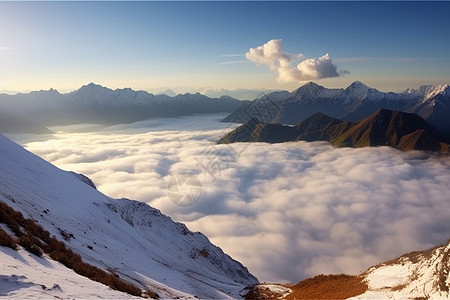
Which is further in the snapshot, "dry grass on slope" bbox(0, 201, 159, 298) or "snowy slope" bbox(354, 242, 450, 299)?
"snowy slope" bbox(354, 242, 450, 299)

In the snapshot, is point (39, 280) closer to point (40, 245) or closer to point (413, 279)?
point (40, 245)

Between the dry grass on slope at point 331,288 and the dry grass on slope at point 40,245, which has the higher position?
the dry grass on slope at point 40,245

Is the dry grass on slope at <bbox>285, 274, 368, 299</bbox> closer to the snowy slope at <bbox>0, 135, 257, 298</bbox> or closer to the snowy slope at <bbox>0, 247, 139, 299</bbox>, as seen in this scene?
the snowy slope at <bbox>0, 135, 257, 298</bbox>

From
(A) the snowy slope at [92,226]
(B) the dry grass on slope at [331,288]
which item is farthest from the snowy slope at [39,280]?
(B) the dry grass on slope at [331,288]

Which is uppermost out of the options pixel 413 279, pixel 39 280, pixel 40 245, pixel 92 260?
pixel 39 280

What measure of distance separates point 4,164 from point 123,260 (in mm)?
27211

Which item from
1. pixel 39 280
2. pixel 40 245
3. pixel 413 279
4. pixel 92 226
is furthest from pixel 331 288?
pixel 39 280

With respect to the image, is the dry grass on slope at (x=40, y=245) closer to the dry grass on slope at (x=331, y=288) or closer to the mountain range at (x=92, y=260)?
the mountain range at (x=92, y=260)

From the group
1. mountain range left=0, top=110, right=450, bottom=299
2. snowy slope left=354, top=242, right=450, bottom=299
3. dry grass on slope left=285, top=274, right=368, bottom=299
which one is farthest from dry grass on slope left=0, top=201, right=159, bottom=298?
dry grass on slope left=285, top=274, right=368, bottom=299

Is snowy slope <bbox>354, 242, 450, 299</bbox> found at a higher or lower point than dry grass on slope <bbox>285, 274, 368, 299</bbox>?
higher

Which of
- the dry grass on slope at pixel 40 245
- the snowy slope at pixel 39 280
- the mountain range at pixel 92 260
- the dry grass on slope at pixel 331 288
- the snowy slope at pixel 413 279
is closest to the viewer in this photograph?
the snowy slope at pixel 39 280

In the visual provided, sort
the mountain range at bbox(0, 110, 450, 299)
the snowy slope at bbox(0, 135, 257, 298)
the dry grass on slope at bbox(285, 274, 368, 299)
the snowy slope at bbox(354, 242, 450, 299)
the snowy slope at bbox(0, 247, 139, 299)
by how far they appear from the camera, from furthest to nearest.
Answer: the dry grass on slope at bbox(285, 274, 368, 299)
the snowy slope at bbox(0, 135, 257, 298)
the snowy slope at bbox(354, 242, 450, 299)
the mountain range at bbox(0, 110, 450, 299)
the snowy slope at bbox(0, 247, 139, 299)

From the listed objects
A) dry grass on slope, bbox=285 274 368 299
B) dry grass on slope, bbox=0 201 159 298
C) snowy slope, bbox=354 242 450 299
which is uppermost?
dry grass on slope, bbox=0 201 159 298

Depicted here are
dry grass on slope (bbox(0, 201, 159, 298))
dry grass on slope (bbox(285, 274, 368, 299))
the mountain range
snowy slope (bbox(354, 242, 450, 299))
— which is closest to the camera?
the mountain range
